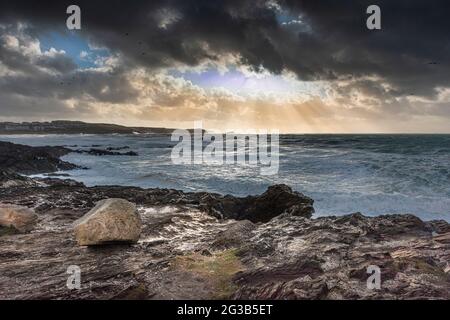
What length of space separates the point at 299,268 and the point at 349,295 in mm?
1473

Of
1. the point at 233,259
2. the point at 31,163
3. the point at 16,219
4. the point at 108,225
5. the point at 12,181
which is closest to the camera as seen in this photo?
the point at 233,259

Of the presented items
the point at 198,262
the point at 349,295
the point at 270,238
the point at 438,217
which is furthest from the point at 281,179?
the point at 349,295

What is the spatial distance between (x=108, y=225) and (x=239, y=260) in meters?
3.42

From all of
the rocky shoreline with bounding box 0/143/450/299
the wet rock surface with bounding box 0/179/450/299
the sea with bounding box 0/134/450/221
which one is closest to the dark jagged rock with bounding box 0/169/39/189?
the sea with bounding box 0/134/450/221

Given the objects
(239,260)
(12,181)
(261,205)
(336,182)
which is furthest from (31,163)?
(239,260)

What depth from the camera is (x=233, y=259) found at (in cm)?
852

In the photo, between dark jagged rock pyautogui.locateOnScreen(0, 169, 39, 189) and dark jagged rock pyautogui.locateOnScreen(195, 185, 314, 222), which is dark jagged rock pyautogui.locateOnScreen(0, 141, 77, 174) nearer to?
dark jagged rock pyautogui.locateOnScreen(0, 169, 39, 189)

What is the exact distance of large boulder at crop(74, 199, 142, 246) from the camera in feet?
29.9

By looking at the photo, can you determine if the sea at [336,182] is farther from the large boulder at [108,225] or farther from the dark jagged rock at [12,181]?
the large boulder at [108,225]

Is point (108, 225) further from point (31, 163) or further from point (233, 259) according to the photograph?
point (31, 163)

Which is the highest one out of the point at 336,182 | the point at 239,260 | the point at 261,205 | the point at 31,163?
the point at 31,163

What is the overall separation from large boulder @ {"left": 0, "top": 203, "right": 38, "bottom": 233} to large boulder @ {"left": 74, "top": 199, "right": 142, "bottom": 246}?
2901mm

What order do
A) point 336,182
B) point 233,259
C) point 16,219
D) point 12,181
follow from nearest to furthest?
point 233,259, point 16,219, point 12,181, point 336,182
